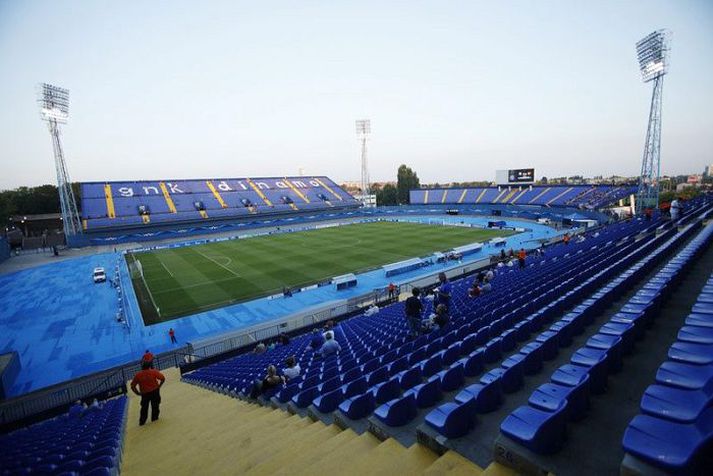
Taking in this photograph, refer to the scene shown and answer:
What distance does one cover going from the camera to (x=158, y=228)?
54.8 metres

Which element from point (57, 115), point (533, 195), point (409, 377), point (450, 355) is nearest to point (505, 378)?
point (409, 377)

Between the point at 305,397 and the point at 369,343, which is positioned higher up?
the point at 305,397

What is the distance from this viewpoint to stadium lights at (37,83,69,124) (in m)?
41.4

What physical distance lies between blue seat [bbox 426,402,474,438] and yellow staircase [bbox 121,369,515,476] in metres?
0.23

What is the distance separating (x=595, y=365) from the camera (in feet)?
Answer: 11.7

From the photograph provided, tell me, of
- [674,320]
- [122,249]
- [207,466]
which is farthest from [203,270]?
[674,320]

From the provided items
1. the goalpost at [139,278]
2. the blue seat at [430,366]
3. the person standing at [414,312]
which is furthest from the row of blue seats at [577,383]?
the goalpost at [139,278]

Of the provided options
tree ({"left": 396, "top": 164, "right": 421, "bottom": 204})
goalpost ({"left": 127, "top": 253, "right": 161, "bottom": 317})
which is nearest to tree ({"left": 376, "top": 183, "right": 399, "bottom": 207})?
tree ({"left": 396, "top": 164, "right": 421, "bottom": 204})

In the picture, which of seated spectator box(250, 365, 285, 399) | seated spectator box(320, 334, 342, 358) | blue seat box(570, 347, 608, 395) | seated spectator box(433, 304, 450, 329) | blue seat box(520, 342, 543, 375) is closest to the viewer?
blue seat box(570, 347, 608, 395)

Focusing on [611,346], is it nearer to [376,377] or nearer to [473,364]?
[473,364]

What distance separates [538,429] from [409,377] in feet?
9.59

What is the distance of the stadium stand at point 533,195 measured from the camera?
5694 cm

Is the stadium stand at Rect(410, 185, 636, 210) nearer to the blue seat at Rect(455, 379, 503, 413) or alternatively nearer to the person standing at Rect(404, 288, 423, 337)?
the person standing at Rect(404, 288, 423, 337)

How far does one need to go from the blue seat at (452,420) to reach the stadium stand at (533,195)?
A: 6149 centimetres
